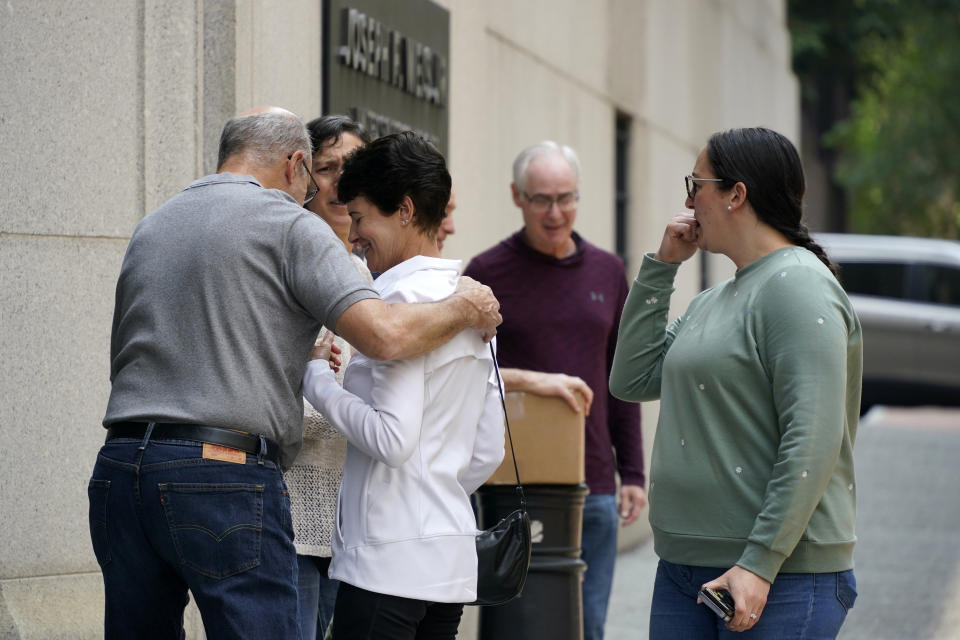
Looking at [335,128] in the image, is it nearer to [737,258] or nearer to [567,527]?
[737,258]

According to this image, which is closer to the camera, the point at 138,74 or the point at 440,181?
the point at 440,181

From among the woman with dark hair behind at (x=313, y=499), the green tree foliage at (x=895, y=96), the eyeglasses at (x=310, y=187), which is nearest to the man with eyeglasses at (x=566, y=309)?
the woman with dark hair behind at (x=313, y=499)

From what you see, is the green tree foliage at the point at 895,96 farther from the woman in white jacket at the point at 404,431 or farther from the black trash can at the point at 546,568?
the woman in white jacket at the point at 404,431

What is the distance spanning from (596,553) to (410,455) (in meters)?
2.38

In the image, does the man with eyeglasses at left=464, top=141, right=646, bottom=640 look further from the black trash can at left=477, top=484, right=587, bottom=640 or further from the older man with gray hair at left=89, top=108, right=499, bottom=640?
the older man with gray hair at left=89, top=108, right=499, bottom=640

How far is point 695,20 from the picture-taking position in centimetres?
1114

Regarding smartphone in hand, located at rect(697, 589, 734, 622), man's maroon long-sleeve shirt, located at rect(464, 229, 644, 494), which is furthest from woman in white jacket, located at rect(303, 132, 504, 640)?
man's maroon long-sleeve shirt, located at rect(464, 229, 644, 494)

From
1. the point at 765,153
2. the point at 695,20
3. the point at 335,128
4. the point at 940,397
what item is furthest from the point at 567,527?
the point at 940,397

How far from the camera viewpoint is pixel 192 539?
2779 mm

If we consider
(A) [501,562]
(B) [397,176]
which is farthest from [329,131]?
(A) [501,562]

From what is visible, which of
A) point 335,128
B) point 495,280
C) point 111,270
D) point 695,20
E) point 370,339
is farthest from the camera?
point 695,20

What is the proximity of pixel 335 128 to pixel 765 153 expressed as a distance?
1.33 m

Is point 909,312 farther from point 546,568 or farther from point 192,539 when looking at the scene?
point 192,539

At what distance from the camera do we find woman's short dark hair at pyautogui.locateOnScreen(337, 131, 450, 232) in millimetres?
3018
